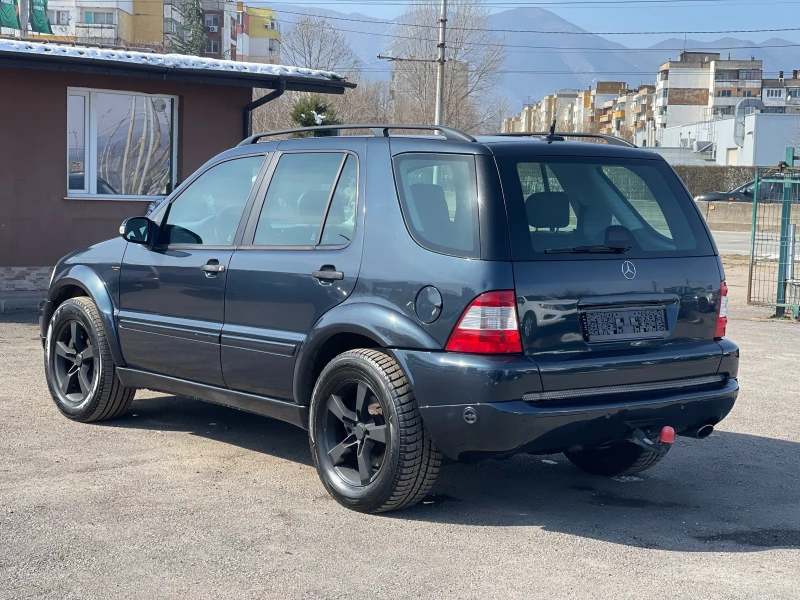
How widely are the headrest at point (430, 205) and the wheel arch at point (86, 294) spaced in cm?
256

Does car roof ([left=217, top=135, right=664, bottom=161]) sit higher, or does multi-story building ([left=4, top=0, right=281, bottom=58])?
multi-story building ([left=4, top=0, right=281, bottom=58])

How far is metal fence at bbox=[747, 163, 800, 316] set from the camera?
14.0 metres

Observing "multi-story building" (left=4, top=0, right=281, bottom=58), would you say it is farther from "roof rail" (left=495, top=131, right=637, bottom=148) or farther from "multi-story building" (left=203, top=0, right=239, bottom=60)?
"roof rail" (left=495, top=131, right=637, bottom=148)

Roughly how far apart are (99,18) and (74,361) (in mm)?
105838

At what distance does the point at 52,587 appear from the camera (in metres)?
4.22

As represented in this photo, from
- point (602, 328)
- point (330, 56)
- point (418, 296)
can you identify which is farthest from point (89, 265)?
point (330, 56)

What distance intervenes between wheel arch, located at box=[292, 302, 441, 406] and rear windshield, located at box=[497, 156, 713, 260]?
61cm

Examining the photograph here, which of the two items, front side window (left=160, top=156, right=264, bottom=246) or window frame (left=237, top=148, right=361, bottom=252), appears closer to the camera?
window frame (left=237, top=148, right=361, bottom=252)

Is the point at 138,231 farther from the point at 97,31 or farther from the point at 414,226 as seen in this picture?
the point at 97,31

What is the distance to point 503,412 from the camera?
4.78 m

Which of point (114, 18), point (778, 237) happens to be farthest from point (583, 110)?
point (778, 237)

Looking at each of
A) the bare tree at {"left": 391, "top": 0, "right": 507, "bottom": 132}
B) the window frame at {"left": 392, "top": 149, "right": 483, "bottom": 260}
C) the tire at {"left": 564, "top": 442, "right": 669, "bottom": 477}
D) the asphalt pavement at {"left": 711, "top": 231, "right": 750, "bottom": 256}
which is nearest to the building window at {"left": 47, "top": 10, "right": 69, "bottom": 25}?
the bare tree at {"left": 391, "top": 0, "right": 507, "bottom": 132}

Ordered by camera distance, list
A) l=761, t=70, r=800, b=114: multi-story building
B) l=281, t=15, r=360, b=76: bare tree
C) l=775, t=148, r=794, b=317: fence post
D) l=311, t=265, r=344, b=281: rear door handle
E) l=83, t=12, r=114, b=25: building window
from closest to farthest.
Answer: l=311, t=265, r=344, b=281: rear door handle, l=775, t=148, r=794, b=317: fence post, l=281, t=15, r=360, b=76: bare tree, l=83, t=12, r=114, b=25: building window, l=761, t=70, r=800, b=114: multi-story building

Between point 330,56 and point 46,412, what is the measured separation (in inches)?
2551
